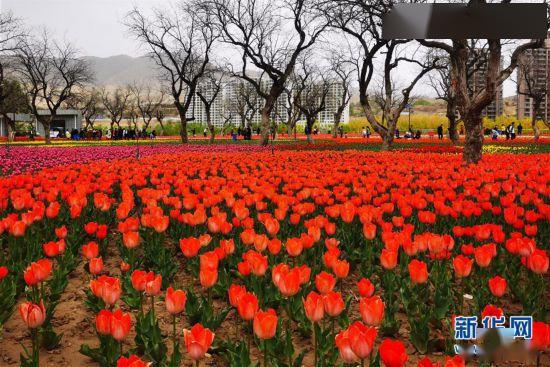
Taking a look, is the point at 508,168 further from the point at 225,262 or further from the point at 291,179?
the point at 225,262

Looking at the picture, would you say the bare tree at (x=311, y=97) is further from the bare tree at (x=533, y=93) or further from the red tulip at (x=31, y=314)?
the red tulip at (x=31, y=314)

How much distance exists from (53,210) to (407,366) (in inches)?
138

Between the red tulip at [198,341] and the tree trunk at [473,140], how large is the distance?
1163 centimetres

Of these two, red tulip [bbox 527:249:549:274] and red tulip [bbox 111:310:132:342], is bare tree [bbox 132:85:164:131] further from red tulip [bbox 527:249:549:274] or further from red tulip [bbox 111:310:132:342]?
red tulip [bbox 111:310:132:342]

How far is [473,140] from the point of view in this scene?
41.3ft

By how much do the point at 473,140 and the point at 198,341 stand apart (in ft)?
39.6

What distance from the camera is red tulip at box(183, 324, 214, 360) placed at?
6.21 feet

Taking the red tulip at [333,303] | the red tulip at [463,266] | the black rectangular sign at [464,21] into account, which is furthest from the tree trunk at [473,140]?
the red tulip at [333,303]

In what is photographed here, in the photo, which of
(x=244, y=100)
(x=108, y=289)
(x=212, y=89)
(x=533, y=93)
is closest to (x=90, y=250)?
(x=108, y=289)

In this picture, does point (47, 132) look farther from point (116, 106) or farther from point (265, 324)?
point (116, 106)

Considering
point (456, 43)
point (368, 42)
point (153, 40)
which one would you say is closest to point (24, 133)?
point (153, 40)

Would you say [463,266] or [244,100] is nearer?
[463,266]

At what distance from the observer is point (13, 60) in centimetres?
4425


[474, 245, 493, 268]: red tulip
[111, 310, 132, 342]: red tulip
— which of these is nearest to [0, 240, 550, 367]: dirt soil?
[474, 245, 493, 268]: red tulip
